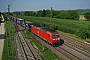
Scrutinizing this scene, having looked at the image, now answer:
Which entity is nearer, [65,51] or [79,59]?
[79,59]

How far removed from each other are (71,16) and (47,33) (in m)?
92.7

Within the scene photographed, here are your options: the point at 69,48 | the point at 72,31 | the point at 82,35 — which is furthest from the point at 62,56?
the point at 72,31

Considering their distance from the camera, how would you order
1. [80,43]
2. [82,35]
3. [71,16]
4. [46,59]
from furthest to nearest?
[71,16] < [82,35] < [80,43] < [46,59]

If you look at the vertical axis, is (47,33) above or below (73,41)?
above

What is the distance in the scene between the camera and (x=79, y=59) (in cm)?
2634

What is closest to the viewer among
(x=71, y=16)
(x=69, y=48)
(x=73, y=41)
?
(x=69, y=48)

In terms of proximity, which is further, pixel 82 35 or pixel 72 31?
pixel 72 31

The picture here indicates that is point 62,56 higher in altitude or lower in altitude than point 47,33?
lower

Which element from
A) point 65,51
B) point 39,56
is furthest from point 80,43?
point 39,56

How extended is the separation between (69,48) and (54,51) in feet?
13.3

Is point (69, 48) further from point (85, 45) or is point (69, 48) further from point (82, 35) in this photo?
point (82, 35)

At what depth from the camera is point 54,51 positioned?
31422mm

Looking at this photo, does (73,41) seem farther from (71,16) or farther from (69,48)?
(71,16)

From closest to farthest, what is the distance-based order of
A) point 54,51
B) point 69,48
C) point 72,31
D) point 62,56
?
1. point 62,56
2. point 54,51
3. point 69,48
4. point 72,31
